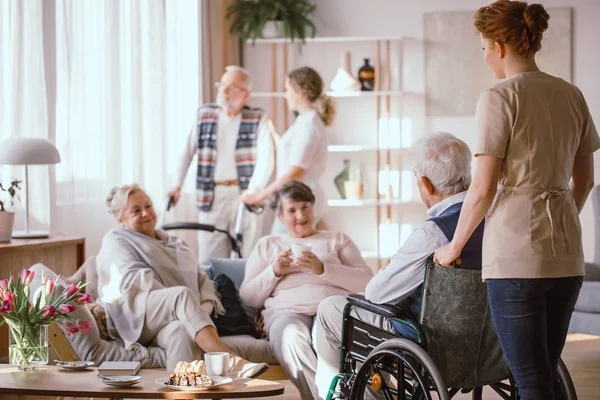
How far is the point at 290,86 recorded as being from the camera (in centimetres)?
568

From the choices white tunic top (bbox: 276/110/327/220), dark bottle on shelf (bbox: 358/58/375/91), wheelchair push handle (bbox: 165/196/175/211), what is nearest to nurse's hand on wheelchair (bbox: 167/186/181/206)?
wheelchair push handle (bbox: 165/196/175/211)

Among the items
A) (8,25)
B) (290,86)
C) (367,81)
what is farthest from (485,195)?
(367,81)

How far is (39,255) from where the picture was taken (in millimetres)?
4211

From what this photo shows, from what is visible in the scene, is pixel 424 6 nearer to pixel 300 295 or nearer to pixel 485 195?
pixel 300 295

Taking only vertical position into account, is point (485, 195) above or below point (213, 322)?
above

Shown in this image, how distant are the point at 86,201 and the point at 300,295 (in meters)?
1.97

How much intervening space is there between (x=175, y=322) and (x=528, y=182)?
1.87 metres

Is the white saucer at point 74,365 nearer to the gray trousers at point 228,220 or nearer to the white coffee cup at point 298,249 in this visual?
the white coffee cup at point 298,249

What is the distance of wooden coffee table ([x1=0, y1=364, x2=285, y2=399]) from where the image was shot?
9.00 ft

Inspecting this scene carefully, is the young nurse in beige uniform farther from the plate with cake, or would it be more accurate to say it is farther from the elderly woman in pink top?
the elderly woman in pink top

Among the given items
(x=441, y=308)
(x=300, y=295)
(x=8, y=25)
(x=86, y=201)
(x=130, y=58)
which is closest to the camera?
(x=441, y=308)

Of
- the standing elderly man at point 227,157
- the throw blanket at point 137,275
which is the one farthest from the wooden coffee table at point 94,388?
the standing elderly man at point 227,157

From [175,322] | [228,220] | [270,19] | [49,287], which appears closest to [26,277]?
[49,287]

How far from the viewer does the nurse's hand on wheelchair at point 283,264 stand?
12.6ft
